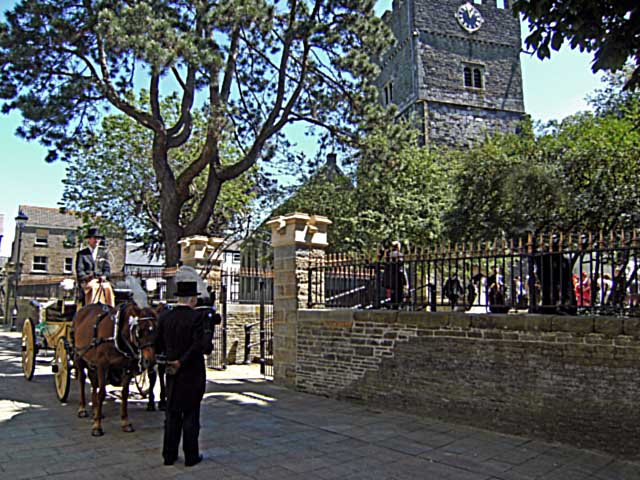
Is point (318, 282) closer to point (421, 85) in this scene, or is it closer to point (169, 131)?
point (169, 131)

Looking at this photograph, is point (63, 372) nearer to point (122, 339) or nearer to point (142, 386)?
point (142, 386)

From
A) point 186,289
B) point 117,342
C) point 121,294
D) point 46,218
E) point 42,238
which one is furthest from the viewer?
point 46,218

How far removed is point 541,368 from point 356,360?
3.40 metres

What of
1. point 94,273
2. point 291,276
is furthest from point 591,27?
point 94,273

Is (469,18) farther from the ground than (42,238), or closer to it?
farther from the ground

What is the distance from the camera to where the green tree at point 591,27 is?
5.17 meters

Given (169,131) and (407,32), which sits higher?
(407,32)

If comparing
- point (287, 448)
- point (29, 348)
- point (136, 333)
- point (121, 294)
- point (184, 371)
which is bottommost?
point (287, 448)

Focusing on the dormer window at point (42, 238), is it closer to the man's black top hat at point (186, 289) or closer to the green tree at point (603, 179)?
the green tree at point (603, 179)

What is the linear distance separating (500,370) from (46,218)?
154 feet

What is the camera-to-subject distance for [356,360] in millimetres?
9477

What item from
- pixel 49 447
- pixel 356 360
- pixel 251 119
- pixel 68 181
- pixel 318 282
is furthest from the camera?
pixel 68 181

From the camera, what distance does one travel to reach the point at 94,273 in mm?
8695

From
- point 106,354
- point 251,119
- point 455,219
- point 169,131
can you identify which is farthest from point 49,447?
point 455,219
